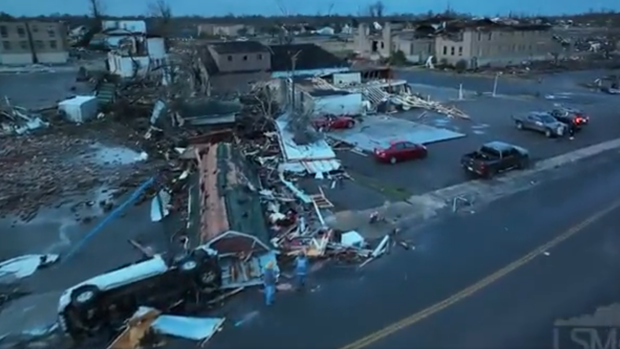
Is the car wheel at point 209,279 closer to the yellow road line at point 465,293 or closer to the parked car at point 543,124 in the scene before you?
the yellow road line at point 465,293

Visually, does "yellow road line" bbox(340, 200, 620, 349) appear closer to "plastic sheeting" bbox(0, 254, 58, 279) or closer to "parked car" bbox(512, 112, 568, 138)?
"plastic sheeting" bbox(0, 254, 58, 279)

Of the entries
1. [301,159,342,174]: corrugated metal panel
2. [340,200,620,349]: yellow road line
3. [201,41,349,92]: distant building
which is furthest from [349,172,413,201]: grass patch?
[201,41,349,92]: distant building

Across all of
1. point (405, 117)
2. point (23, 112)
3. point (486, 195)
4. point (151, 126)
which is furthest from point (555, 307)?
point (23, 112)

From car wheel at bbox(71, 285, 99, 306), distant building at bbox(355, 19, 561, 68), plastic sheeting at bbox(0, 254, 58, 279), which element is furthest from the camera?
distant building at bbox(355, 19, 561, 68)

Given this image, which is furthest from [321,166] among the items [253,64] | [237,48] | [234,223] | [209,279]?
[237,48]

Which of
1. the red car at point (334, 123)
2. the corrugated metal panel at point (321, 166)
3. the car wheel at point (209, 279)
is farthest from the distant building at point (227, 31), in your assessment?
the car wheel at point (209, 279)
